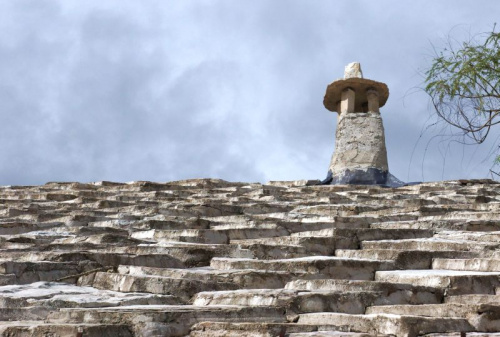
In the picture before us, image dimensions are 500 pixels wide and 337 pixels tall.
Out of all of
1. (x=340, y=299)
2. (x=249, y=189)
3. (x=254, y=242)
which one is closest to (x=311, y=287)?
(x=340, y=299)

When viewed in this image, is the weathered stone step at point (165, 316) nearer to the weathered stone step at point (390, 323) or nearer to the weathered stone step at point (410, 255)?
the weathered stone step at point (390, 323)

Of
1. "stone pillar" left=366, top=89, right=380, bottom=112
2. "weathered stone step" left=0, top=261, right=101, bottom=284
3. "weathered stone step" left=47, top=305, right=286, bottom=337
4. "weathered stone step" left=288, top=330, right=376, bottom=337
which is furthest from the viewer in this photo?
"stone pillar" left=366, top=89, right=380, bottom=112

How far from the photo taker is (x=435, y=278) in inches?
102

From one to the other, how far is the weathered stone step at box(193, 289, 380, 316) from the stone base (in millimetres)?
6168

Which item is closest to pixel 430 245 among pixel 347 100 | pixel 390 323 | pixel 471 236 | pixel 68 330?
pixel 471 236

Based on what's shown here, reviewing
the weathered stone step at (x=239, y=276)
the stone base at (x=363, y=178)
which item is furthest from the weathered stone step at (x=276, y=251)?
the stone base at (x=363, y=178)

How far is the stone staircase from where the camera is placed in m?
2.04

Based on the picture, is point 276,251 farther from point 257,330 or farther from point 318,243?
point 257,330

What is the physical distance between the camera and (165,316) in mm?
2041

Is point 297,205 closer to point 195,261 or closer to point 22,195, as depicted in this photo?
point 195,261

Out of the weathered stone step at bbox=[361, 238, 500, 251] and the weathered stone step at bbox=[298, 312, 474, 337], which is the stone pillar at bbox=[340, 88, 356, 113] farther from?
the weathered stone step at bbox=[298, 312, 474, 337]

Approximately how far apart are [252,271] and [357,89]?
24.1ft

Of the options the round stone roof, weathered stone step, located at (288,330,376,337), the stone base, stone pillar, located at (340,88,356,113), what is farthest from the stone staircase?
the round stone roof

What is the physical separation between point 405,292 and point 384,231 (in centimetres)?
118
